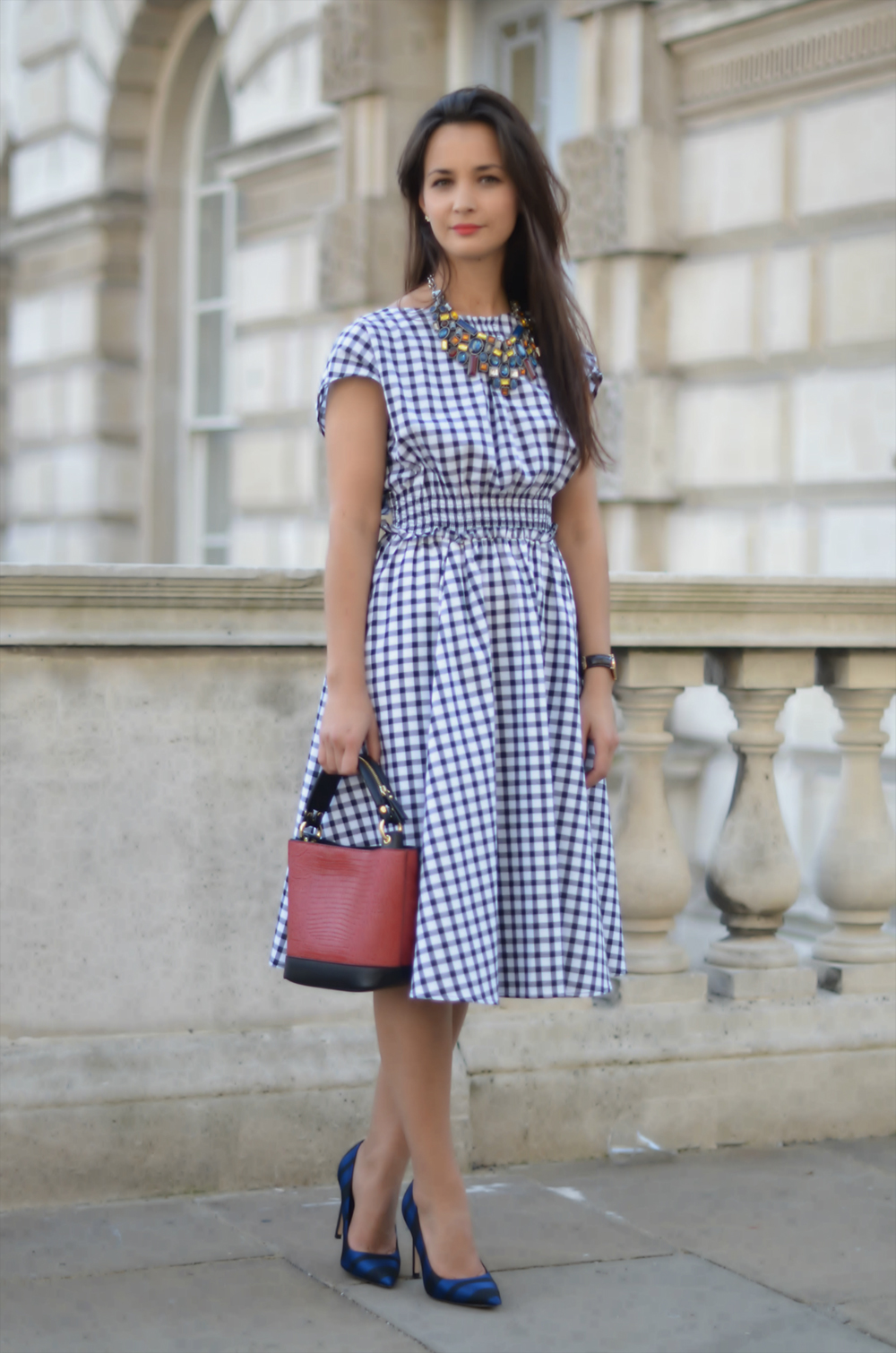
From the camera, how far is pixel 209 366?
34.9 feet

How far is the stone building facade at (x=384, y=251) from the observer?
5.94m

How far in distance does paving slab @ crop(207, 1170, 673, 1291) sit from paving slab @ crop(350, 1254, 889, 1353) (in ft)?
0.23

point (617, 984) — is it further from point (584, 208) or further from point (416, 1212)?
point (584, 208)

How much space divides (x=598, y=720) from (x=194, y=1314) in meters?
1.10

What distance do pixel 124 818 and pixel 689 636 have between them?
47.1 inches

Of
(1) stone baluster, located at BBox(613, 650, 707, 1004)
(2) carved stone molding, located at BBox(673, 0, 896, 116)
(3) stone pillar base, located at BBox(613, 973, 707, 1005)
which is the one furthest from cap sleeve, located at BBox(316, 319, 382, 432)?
(2) carved stone molding, located at BBox(673, 0, 896, 116)

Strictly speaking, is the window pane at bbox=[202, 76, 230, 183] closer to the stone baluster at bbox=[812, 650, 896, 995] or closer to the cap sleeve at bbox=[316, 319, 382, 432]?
the stone baluster at bbox=[812, 650, 896, 995]

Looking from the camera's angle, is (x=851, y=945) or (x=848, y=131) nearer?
(x=851, y=945)

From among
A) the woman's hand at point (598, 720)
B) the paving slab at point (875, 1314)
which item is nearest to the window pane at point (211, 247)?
the woman's hand at point (598, 720)

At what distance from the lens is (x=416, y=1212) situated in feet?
9.05

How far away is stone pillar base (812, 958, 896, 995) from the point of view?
12.1ft

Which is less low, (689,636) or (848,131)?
(848,131)

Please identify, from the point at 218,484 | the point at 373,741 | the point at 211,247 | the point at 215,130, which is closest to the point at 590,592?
the point at 373,741

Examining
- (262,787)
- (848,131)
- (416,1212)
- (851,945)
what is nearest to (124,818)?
(262,787)
